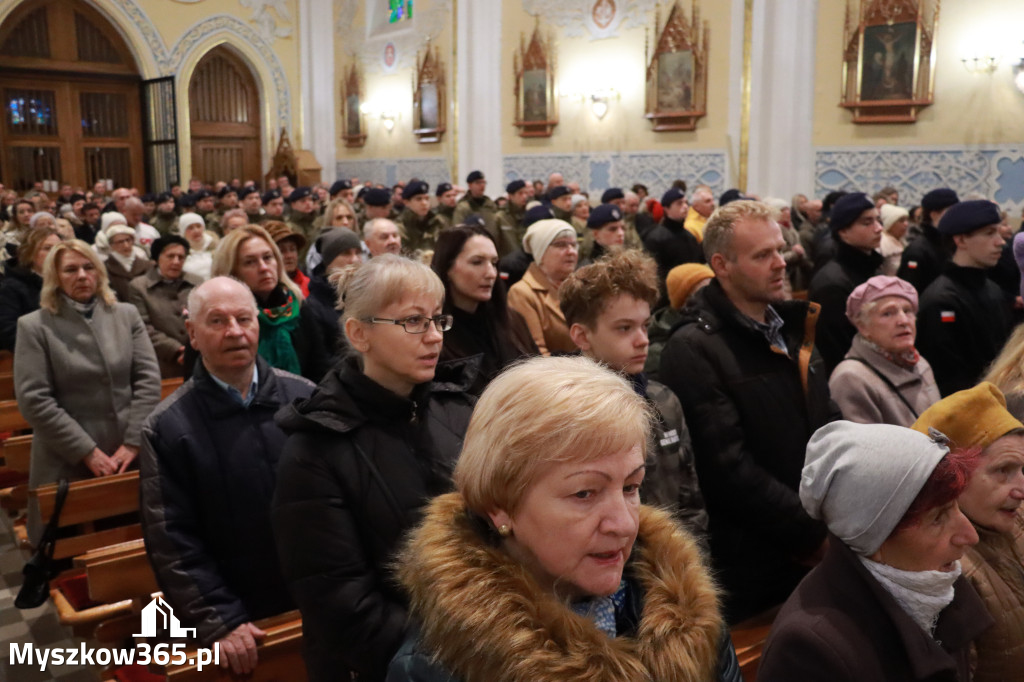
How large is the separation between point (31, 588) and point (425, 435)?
262cm

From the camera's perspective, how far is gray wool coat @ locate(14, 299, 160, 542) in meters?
4.16

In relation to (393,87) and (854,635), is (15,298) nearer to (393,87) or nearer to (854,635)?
(854,635)

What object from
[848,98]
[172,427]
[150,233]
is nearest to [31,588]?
[172,427]

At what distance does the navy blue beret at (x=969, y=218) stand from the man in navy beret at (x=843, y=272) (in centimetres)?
43

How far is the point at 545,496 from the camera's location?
1.51m

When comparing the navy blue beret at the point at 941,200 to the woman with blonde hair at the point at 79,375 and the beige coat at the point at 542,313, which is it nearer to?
the beige coat at the point at 542,313

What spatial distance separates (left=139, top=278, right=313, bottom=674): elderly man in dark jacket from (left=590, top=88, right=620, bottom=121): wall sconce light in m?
12.9

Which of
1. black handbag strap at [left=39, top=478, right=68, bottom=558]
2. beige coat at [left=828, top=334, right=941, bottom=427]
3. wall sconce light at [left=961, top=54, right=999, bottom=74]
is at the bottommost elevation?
black handbag strap at [left=39, top=478, right=68, bottom=558]

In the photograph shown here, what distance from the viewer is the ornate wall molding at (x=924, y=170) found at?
427 inches

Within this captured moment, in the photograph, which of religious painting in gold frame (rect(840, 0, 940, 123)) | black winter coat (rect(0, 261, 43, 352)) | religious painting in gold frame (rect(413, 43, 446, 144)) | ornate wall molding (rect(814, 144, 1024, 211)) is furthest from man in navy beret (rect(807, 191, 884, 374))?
religious painting in gold frame (rect(413, 43, 446, 144))

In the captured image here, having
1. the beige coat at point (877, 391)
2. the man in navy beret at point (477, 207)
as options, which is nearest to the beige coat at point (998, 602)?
the beige coat at point (877, 391)

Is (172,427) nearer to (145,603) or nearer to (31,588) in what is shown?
(145,603)

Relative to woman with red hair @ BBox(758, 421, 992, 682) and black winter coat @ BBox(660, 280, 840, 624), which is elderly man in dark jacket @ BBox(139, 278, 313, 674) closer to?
black winter coat @ BBox(660, 280, 840, 624)

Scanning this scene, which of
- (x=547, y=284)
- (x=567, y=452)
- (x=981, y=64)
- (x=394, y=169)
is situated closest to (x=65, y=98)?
(x=394, y=169)
